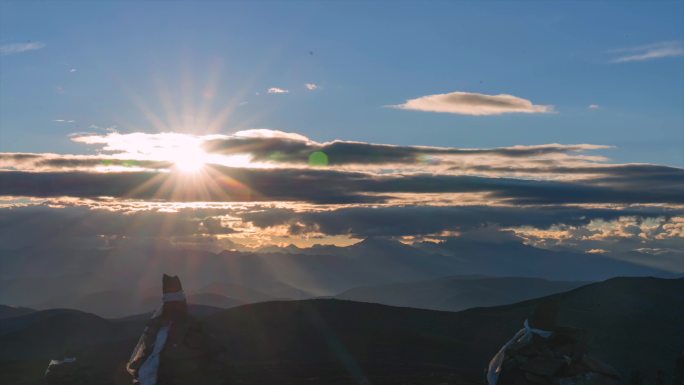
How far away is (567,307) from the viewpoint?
121562 mm

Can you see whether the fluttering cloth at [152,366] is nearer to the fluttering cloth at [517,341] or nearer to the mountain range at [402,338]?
the fluttering cloth at [517,341]

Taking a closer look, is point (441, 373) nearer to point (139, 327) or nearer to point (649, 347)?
point (649, 347)

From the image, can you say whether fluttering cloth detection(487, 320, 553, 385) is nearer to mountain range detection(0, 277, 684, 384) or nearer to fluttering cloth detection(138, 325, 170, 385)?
fluttering cloth detection(138, 325, 170, 385)

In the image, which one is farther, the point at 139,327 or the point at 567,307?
the point at 139,327

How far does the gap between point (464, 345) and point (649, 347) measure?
84.6ft

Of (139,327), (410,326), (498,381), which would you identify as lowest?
(139,327)

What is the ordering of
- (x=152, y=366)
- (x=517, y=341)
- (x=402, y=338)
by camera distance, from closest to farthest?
(x=152, y=366) → (x=517, y=341) → (x=402, y=338)

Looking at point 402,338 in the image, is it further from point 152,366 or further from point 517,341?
point 152,366

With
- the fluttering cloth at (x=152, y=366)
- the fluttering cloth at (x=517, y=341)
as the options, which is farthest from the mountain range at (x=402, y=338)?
the fluttering cloth at (x=152, y=366)

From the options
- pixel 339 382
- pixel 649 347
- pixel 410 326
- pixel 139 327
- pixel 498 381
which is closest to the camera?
pixel 498 381

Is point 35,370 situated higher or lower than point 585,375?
lower

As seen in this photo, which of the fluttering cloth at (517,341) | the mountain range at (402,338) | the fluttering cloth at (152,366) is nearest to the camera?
the fluttering cloth at (152,366)

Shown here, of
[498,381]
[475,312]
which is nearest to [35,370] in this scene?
[475,312]

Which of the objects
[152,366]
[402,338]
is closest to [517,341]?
[152,366]
